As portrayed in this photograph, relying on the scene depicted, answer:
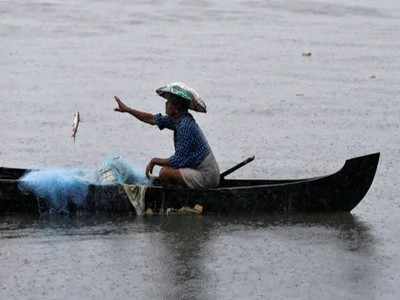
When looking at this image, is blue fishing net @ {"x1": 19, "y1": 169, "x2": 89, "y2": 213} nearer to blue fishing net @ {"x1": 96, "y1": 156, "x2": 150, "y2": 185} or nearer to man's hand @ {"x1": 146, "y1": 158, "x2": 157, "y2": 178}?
blue fishing net @ {"x1": 96, "y1": 156, "x2": 150, "y2": 185}

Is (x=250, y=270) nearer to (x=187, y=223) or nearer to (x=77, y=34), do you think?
(x=187, y=223)

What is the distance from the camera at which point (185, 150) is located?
36.6 feet

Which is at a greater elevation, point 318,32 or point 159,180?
point 318,32

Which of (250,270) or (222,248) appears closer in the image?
(250,270)

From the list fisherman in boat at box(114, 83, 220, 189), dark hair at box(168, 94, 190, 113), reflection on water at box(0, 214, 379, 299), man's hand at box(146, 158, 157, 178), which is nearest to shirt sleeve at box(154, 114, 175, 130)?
fisherman in boat at box(114, 83, 220, 189)

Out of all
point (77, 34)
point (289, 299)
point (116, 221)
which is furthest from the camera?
point (77, 34)

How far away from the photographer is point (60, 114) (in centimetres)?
1600

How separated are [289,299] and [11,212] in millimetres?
3155

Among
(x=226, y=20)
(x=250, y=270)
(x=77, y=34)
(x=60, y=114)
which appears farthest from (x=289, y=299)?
(x=226, y=20)

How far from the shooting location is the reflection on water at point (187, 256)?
914 centimetres

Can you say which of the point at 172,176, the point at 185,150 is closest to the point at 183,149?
the point at 185,150

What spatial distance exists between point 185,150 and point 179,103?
0.42m

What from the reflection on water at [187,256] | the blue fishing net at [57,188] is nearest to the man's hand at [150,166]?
the reflection on water at [187,256]

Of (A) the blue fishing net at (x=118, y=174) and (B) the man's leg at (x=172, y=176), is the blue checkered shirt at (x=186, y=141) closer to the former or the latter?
(B) the man's leg at (x=172, y=176)
